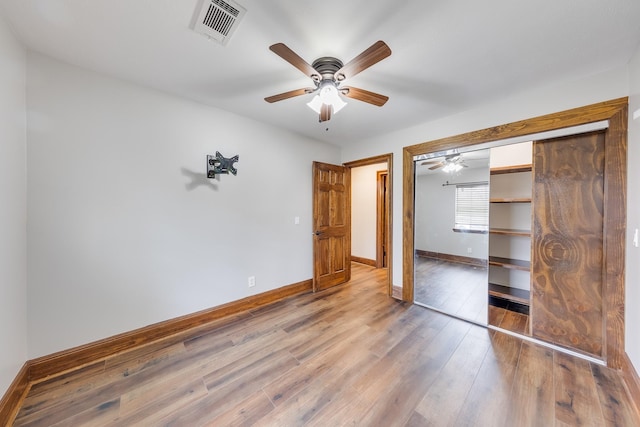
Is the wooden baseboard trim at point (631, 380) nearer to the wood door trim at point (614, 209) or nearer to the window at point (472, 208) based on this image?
the wood door trim at point (614, 209)

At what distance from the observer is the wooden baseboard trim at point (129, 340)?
1.75 metres

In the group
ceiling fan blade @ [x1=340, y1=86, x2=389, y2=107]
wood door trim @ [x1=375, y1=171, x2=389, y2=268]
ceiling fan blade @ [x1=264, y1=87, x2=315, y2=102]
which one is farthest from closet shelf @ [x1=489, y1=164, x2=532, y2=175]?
ceiling fan blade @ [x1=264, y1=87, x2=315, y2=102]

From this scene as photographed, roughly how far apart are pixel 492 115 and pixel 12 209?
4.09 metres

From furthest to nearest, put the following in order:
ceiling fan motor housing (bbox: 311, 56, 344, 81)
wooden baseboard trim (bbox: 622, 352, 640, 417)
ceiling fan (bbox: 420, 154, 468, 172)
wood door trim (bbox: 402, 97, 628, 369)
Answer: ceiling fan (bbox: 420, 154, 468, 172) < wood door trim (bbox: 402, 97, 628, 369) < ceiling fan motor housing (bbox: 311, 56, 344, 81) < wooden baseboard trim (bbox: 622, 352, 640, 417)

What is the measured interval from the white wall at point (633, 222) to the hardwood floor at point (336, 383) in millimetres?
383

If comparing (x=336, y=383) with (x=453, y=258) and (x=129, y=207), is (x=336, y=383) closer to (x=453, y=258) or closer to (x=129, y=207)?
(x=453, y=258)

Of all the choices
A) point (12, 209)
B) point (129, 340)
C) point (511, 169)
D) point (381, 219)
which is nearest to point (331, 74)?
point (12, 209)

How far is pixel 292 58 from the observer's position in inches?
54.7

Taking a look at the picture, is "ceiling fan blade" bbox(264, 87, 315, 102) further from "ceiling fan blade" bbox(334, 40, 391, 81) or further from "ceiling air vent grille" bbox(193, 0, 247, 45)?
"ceiling air vent grille" bbox(193, 0, 247, 45)

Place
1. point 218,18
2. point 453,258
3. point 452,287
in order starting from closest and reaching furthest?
point 218,18 < point 453,258 < point 452,287

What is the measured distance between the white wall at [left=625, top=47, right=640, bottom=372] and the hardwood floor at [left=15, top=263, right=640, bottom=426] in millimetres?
383

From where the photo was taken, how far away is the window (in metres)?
2.57

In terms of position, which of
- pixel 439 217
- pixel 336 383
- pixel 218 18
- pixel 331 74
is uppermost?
pixel 218 18

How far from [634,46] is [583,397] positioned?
2446 millimetres
